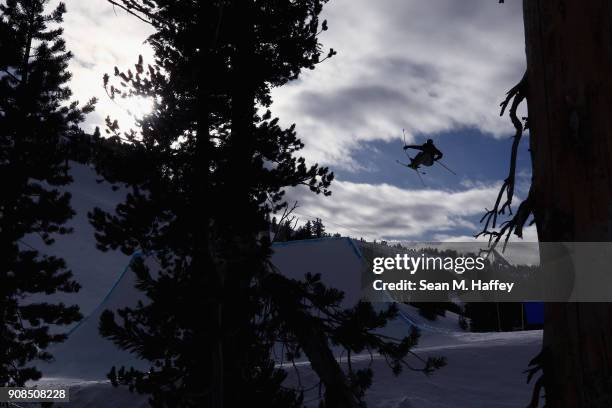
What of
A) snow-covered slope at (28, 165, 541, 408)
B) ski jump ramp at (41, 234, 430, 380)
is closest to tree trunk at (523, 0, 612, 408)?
snow-covered slope at (28, 165, 541, 408)

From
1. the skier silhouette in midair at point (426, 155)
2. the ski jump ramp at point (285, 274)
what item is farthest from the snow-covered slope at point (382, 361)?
the skier silhouette in midair at point (426, 155)

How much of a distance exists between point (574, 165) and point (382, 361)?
834 cm

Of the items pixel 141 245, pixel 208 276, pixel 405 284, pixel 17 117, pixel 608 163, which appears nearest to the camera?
pixel 608 163

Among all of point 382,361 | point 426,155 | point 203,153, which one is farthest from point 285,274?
point 426,155

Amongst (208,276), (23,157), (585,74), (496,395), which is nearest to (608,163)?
(585,74)

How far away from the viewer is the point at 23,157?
1405cm

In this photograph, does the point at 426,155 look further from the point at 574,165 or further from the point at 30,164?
the point at 30,164

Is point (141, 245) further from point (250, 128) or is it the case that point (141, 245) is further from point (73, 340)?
point (73, 340)

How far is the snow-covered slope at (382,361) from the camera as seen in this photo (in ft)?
26.7

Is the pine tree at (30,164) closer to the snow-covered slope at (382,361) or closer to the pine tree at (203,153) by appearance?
the snow-covered slope at (382,361)

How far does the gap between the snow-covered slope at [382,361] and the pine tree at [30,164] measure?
1.75 m

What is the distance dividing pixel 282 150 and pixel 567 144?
27.5ft

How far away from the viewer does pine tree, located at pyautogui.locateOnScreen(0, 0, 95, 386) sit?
13.6m

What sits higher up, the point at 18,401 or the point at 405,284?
the point at 405,284
